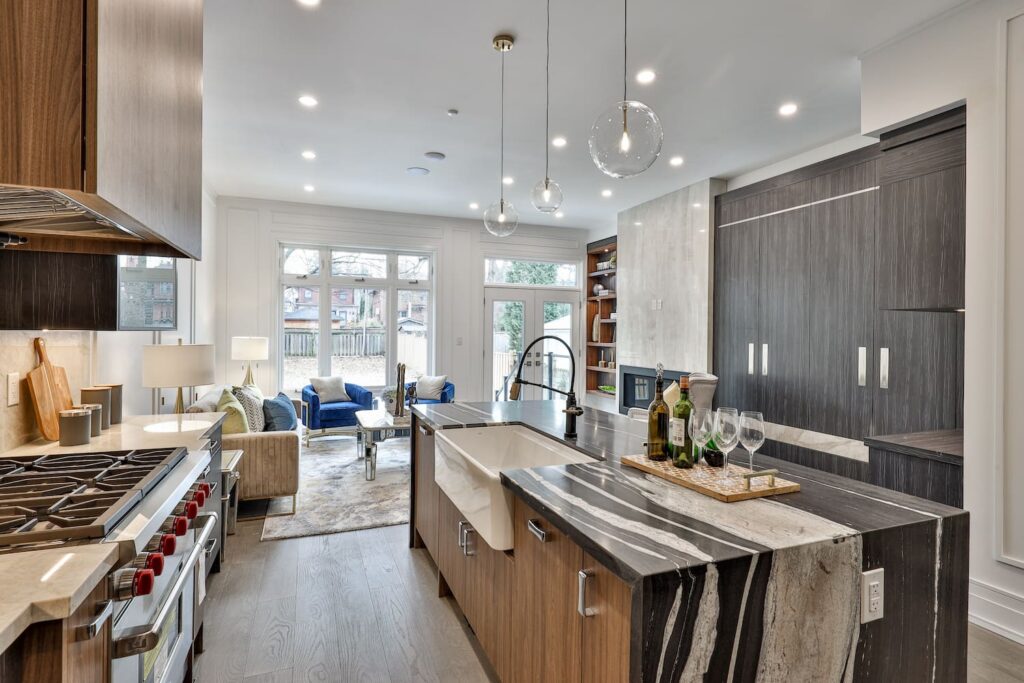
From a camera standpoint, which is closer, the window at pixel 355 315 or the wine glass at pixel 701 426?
the wine glass at pixel 701 426

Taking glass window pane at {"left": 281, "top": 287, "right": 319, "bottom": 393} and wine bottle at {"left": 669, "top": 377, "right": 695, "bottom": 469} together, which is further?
glass window pane at {"left": 281, "top": 287, "right": 319, "bottom": 393}

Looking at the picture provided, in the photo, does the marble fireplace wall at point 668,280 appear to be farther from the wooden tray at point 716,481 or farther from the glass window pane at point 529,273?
the wooden tray at point 716,481

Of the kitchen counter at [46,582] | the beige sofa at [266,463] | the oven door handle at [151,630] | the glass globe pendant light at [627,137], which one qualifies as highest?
the glass globe pendant light at [627,137]

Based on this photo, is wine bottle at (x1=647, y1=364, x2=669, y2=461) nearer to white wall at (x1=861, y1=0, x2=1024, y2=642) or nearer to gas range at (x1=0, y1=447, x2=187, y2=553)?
gas range at (x1=0, y1=447, x2=187, y2=553)

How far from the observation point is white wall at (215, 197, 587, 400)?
6258 millimetres

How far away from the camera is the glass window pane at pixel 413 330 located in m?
7.22

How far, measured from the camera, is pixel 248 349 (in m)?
5.61

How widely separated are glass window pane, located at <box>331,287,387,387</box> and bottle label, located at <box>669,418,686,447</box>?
5.91m

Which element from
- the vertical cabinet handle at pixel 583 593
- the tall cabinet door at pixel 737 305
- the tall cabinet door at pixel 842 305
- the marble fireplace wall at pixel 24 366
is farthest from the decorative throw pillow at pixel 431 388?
the vertical cabinet handle at pixel 583 593

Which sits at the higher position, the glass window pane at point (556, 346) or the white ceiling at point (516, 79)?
the white ceiling at point (516, 79)

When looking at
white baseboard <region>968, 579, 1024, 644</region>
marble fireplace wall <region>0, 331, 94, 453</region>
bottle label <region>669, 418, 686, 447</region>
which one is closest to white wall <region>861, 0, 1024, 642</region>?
white baseboard <region>968, 579, 1024, 644</region>

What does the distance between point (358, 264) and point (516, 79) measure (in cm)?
438

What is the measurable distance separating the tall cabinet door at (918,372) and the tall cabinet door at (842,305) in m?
0.13

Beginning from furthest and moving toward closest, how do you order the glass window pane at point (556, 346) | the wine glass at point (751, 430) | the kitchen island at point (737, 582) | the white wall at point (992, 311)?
the glass window pane at point (556, 346)
the white wall at point (992, 311)
the wine glass at point (751, 430)
the kitchen island at point (737, 582)
